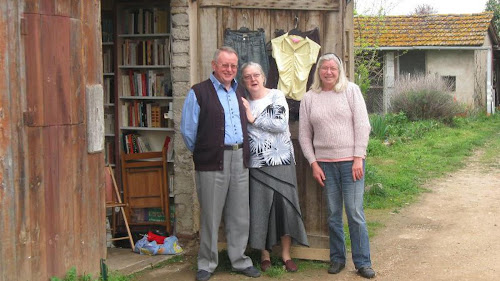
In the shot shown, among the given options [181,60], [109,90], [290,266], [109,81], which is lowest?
[290,266]

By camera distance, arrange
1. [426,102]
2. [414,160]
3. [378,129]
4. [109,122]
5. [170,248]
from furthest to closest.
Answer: [426,102] → [378,129] → [414,160] → [109,122] → [170,248]

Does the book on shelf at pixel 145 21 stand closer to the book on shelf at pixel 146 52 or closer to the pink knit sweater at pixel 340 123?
the book on shelf at pixel 146 52

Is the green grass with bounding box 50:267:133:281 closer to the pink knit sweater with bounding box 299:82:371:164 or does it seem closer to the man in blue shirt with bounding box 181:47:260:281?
the man in blue shirt with bounding box 181:47:260:281

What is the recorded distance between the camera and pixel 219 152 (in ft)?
19.0

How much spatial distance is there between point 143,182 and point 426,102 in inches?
482

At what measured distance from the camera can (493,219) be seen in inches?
330

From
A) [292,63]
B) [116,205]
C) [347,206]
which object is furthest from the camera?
[116,205]

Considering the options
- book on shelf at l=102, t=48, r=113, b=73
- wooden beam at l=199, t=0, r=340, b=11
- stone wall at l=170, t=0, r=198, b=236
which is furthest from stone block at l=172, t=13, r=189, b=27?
book on shelf at l=102, t=48, r=113, b=73

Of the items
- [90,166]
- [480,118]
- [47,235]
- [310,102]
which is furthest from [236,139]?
[480,118]

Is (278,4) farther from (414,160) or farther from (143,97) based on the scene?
(414,160)

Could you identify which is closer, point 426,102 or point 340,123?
point 340,123

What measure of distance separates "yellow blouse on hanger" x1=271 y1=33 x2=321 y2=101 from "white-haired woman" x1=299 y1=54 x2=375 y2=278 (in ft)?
1.42

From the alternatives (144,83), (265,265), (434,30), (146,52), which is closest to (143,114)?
(144,83)

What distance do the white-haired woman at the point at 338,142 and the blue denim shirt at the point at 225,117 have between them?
67 centimetres
